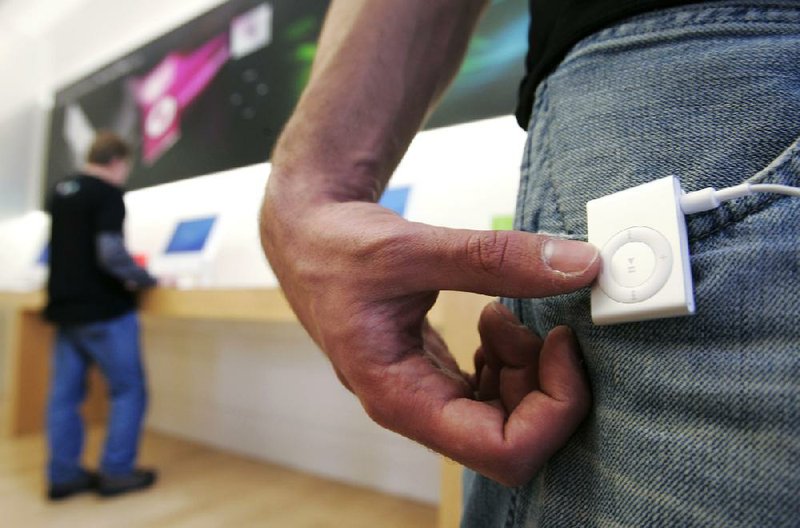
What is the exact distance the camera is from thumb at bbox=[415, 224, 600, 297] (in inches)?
9.4

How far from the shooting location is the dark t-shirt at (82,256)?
160 centimetres

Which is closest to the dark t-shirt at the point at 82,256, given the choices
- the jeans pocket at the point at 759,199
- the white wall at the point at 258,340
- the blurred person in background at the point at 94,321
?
the blurred person in background at the point at 94,321

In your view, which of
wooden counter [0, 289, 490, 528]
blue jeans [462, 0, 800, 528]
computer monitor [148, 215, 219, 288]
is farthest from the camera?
computer monitor [148, 215, 219, 288]

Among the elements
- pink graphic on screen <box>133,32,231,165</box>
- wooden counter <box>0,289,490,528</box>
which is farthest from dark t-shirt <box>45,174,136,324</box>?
pink graphic on screen <box>133,32,231,165</box>

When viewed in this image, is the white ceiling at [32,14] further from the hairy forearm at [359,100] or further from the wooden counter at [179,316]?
the hairy forearm at [359,100]

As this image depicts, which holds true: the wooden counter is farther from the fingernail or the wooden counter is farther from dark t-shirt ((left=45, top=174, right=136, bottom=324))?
the fingernail

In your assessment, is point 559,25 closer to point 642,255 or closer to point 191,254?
point 642,255

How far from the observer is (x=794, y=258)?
19 cm

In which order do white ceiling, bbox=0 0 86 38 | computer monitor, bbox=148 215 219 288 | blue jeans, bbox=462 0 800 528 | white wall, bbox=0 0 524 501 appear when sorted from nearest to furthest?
blue jeans, bbox=462 0 800 528 < white wall, bbox=0 0 524 501 < computer monitor, bbox=148 215 219 288 < white ceiling, bbox=0 0 86 38

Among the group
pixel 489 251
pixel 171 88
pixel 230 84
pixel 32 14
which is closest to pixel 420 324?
pixel 489 251

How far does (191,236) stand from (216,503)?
1014 millimetres

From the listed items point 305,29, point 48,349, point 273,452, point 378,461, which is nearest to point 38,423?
point 48,349

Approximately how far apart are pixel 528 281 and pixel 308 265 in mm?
134

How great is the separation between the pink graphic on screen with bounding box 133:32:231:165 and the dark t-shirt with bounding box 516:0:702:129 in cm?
198
